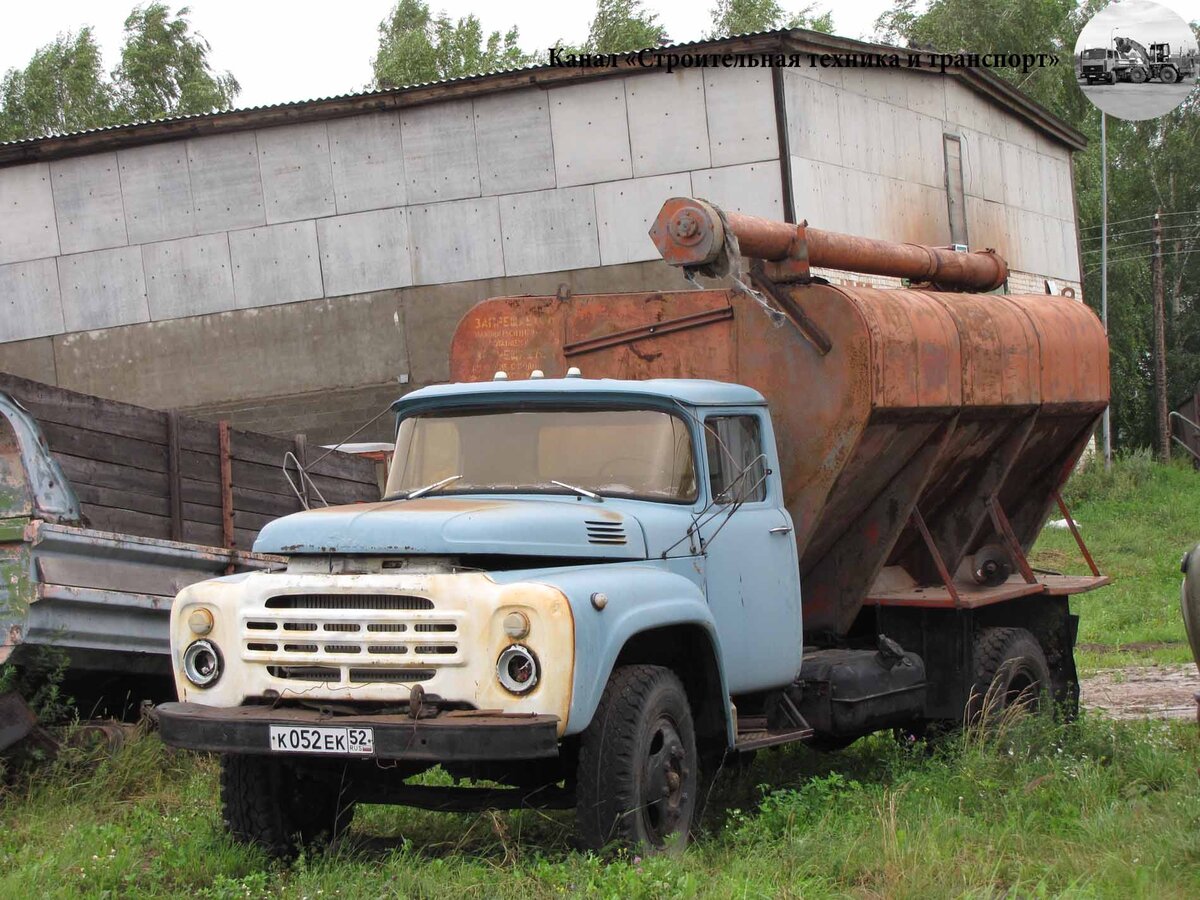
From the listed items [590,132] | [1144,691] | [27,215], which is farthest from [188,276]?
[1144,691]

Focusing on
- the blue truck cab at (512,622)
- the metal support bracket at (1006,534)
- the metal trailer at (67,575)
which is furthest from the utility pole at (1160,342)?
the blue truck cab at (512,622)

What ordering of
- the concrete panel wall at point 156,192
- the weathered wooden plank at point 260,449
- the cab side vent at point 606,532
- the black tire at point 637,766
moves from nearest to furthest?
1. the black tire at point 637,766
2. the cab side vent at point 606,532
3. the weathered wooden plank at point 260,449
4. the concrete panel wall at point 156,192

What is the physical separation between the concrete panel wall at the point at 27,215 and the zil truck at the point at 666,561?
15.5m

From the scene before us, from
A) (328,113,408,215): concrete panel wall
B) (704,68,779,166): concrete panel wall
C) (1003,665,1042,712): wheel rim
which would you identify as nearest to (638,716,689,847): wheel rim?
(1003,665,1042,712): wheel rim

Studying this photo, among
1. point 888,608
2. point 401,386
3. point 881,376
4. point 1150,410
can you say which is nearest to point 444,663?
point 881,376

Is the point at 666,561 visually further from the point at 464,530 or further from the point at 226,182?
the point at 226,182

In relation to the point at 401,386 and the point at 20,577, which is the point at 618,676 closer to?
the point at 20,577

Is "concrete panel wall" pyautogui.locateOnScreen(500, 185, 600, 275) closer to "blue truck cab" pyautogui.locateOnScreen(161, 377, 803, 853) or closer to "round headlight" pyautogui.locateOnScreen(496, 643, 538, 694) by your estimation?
"blue truck cab" pyautogui.locateOnScreen(161, 377, 803, 853)

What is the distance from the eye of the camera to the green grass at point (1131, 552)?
1483 centimetres

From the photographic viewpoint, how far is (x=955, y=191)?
2312 centimetres

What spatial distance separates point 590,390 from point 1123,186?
43.3 meters

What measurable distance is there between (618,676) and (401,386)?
15781 mm

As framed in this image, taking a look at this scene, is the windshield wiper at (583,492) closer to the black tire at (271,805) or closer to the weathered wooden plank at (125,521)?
the black tire at (271,805)

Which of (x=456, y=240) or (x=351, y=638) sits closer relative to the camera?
(x=351, y=638)
